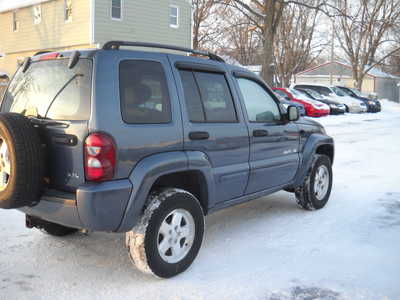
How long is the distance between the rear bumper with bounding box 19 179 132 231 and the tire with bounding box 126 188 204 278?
25 centimetres

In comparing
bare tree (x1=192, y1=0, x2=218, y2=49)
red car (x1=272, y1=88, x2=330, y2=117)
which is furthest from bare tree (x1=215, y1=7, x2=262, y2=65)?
red car (x1=272, y1=88, x2=330, y2=117)

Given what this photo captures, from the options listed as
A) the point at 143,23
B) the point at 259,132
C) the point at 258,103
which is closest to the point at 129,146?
the point at 259,132

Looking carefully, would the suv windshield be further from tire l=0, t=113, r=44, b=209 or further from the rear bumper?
tire l=0, t=113, r=44, b=209

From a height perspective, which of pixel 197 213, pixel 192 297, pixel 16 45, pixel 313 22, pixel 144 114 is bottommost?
pixel 192 297

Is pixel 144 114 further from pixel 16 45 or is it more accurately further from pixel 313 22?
pixel 313 22

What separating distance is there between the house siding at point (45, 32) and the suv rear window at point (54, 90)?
19579 millimetres

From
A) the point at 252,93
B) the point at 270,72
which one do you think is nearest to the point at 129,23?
the point at 270,72

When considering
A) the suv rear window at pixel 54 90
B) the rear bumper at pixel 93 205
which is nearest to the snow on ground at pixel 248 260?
the rear bumper at pixel 93 205

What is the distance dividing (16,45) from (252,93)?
26910mm

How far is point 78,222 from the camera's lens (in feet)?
11.8

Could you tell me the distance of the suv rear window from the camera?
12.1 feet

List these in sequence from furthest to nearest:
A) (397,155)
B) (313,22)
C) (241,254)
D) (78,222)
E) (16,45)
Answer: (313,22)
(16,45)
(397,155)
(241,254)
(78,222)

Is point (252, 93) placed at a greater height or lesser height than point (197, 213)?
greater

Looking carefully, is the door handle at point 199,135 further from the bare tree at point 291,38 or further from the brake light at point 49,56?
the bare tree at point 291,38
